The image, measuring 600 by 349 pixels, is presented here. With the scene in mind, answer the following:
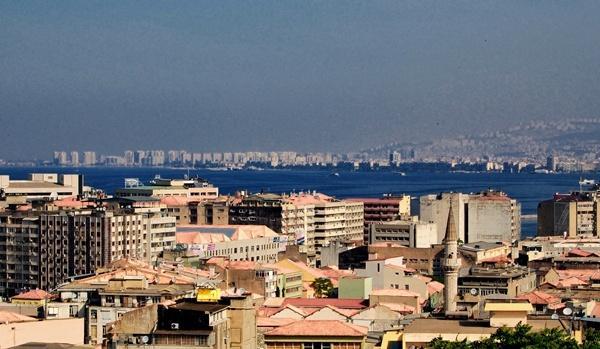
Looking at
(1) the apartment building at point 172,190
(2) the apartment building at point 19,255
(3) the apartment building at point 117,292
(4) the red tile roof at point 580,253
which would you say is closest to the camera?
(3) the apartment building at point 117,292

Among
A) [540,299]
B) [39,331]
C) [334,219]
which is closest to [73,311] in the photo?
[39,331]

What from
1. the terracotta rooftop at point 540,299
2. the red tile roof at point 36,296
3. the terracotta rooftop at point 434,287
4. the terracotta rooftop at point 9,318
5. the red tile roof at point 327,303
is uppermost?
the terracotta rooftop at point 540,299

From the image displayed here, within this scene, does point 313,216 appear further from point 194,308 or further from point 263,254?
point 194,308

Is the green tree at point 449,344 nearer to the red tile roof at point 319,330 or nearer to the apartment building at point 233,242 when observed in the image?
the red tile roof at point 319,330

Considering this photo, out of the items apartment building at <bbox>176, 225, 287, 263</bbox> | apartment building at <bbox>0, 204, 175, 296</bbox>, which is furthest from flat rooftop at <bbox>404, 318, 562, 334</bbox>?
apartment building at <bbox>176, 225, 287, 263</bbox>

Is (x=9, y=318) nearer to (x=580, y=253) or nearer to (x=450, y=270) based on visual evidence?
(x=450, y=270)

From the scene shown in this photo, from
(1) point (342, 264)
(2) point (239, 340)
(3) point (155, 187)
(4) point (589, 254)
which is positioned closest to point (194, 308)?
(2) point (239, 340)

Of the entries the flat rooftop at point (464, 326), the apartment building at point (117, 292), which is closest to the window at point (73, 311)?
the apartment building at point (117, 292)
